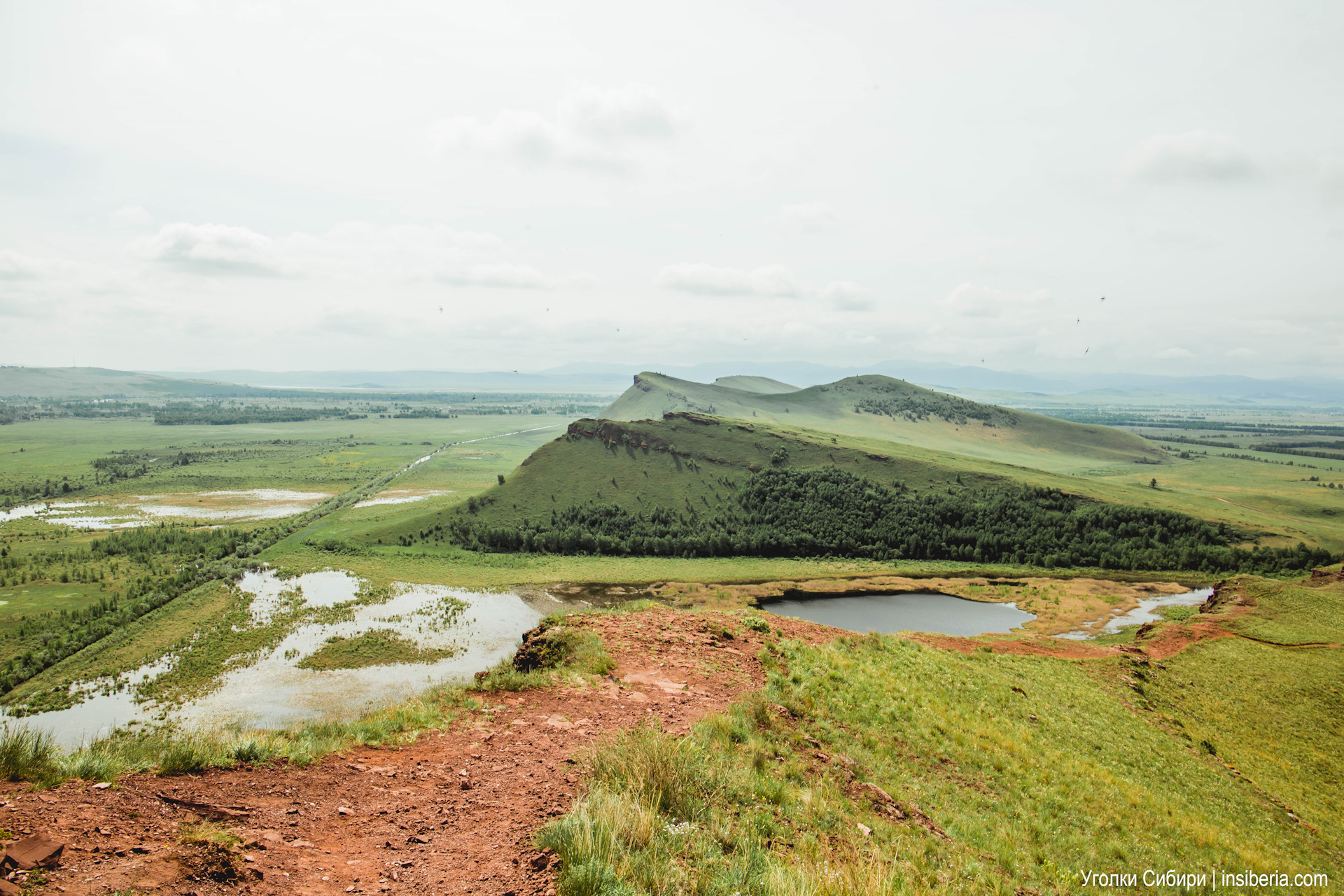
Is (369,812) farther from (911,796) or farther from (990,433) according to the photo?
(990,433)

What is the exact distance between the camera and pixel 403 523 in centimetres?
7850

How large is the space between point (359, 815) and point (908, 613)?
51.9 m

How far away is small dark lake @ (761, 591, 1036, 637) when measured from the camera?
46.8m

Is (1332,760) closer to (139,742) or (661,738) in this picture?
(661,738)

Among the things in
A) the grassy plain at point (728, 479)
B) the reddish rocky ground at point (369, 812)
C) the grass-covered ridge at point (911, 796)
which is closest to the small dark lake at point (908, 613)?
the grass-covered ridge at point (911, 796)

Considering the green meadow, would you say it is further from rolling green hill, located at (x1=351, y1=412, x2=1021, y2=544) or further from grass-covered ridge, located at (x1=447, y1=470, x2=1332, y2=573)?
rolling green hill, located at (x1=351, y1=412, x2=1021, y2=544)

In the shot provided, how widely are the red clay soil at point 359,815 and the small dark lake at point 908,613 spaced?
36704 millimetres

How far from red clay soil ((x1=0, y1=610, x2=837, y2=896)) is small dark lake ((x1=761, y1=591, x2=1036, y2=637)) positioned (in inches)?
1445

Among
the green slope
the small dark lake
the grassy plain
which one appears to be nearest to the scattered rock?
the small dark lake

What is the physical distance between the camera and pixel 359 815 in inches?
326

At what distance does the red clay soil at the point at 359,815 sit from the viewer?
231 inches

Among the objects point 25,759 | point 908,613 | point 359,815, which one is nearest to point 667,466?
point 908,613

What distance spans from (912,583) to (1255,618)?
→ 96.3 feet

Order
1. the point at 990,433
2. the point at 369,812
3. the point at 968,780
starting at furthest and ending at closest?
the point at 990,433, the point at 968,780, the point at 369,812
